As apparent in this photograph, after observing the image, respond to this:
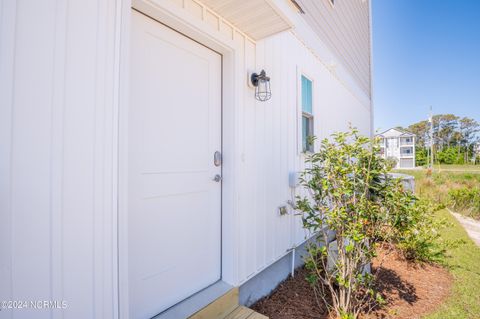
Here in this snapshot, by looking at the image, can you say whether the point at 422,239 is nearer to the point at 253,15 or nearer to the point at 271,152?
the point at 271,152

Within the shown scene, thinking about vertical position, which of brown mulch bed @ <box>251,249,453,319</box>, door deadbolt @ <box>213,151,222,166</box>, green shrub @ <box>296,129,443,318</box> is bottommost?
brown mulch bed @ <box>251,249,453,319</box>

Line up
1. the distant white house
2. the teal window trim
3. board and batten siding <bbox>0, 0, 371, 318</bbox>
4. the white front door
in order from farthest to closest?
the distant white house → the teal window trim → the white front door → board and batten siding <bbox>0, 0, 371, 318</bbox>

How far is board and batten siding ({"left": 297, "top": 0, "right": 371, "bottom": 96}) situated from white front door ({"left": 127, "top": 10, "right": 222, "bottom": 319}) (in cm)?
282

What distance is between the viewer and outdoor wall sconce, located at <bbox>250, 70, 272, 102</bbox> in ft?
8.52

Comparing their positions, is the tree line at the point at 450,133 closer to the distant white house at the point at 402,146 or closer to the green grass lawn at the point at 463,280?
the distant white house at the point at 402,146

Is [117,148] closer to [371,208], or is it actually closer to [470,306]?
[371,208]

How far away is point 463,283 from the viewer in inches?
119

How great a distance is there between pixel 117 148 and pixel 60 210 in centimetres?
41

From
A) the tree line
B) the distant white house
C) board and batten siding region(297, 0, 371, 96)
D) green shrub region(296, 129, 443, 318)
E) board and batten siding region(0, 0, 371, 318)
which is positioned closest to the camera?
board and batten siding region(0, 0, 371, 318)

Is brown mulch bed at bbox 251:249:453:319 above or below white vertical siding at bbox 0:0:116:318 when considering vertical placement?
below

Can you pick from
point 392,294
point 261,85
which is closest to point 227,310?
point 392,294

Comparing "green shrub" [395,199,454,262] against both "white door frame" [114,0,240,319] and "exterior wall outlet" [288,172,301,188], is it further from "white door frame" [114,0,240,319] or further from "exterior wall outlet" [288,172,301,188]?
"white door frame" [114,0,240,319]

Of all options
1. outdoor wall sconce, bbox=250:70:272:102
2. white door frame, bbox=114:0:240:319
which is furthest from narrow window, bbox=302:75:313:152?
white door frame, bbox=114:0:240:319

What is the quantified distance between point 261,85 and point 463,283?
3506mm
